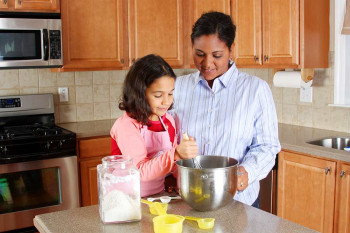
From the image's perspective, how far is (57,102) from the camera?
11.9 feet

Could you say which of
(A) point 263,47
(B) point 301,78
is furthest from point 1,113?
(B) point 301,78

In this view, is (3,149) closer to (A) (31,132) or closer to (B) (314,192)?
(A) (31,132)

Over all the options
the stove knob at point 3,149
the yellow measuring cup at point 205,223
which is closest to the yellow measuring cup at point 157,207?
the yellow measuring cup at point 205,223

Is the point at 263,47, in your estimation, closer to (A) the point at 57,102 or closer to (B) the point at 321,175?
(B) the point at 321,175

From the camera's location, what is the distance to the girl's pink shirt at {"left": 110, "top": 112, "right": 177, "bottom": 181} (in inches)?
60.6

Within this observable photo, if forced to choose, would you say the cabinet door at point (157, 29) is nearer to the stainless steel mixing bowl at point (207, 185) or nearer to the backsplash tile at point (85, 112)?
the backsplash tile at point (85, 112)

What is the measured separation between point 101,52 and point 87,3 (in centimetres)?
37

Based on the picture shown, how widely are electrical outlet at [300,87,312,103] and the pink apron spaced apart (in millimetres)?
1985

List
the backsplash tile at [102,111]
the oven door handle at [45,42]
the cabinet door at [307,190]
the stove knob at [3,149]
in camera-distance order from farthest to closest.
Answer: the backsplash tile at [102,111] < the oven door handle at [45,42] < the stove knob at [3,149] < the cabinet door at [307,190]

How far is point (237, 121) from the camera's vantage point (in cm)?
185

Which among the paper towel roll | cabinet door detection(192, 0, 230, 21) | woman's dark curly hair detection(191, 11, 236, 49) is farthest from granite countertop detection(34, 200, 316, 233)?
cabinet door detection(192, 0, 230, 21)

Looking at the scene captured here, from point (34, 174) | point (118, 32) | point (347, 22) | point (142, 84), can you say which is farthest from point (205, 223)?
point (118, 32)

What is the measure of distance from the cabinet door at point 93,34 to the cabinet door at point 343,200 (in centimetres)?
183

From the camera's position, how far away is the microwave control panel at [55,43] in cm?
320
